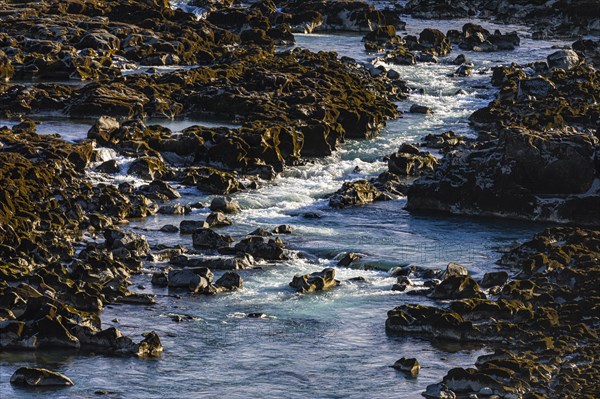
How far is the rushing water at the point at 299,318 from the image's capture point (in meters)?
25.9

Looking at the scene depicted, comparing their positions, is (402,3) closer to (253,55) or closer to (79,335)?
(253,55)

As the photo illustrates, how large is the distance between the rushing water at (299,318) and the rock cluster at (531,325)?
684 millimetres

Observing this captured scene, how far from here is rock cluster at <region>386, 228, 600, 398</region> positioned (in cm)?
2558

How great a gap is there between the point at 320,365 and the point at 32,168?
1817cm

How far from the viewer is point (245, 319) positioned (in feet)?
98.8

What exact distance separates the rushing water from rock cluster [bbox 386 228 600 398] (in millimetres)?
684

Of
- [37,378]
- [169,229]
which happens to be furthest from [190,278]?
[37,378]

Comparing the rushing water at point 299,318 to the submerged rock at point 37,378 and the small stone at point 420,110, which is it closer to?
the submerged rock at point 37,378

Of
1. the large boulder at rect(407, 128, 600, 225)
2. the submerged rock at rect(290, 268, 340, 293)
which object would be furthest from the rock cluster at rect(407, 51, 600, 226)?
the submerged rock at rect(290, 268, 340, 293)

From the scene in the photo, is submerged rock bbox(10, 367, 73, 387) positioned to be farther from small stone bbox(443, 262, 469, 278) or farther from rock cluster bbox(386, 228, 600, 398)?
small stone bbox(443, 262, 469, 278)

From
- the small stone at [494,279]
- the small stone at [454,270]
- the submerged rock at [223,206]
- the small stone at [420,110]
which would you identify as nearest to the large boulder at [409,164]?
the submerged rock at [223,206]

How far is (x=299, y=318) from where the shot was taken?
3047cm

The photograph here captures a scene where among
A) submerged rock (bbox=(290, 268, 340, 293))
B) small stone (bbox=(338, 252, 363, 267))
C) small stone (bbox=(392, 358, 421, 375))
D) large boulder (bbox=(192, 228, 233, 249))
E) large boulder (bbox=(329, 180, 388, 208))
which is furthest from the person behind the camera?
large boulder (bbox=(329, 180, 388, 208))

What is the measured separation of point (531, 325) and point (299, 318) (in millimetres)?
6046
